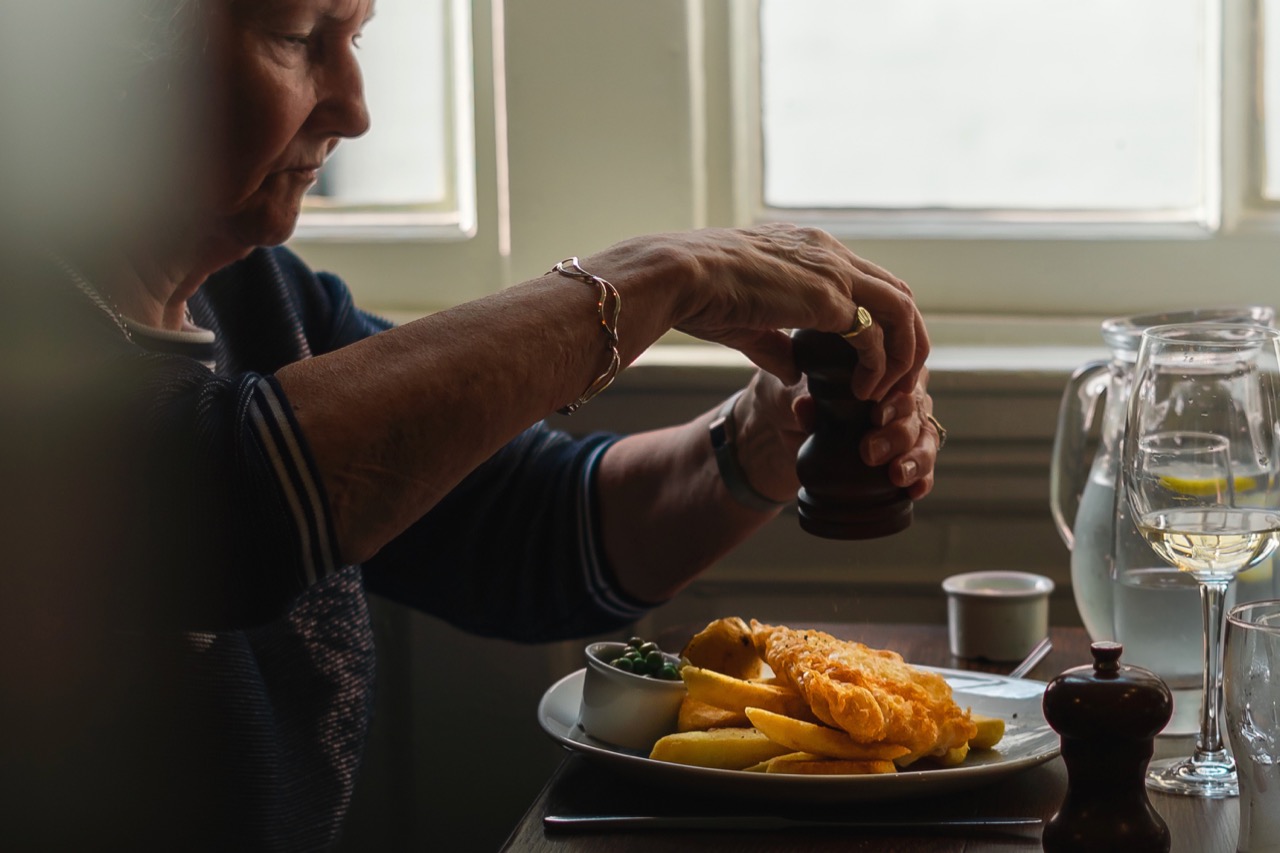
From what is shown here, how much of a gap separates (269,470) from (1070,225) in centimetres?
129

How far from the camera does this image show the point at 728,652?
0.92 m

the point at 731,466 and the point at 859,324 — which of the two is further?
the point at 731,466

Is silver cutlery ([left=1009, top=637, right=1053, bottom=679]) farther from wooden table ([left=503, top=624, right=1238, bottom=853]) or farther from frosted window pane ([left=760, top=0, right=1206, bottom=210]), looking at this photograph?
frosted window pane ([left=760, top=0, right=1206, bottom=210])

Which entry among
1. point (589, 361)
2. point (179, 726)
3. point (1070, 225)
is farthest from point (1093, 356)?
point (179, 726)

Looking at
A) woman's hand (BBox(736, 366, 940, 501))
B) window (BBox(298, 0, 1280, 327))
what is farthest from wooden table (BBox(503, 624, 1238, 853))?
window (BBox(298, 0, 1280, 327))

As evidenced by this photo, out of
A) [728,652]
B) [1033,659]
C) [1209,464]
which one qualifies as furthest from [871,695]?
[1033,659]

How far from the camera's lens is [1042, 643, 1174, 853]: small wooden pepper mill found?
68 cm

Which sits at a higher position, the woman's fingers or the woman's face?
the woman's face

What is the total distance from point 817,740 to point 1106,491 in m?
0.38

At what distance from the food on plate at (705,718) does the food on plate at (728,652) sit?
41 mm

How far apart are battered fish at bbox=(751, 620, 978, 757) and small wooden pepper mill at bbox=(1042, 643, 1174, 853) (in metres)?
0.12

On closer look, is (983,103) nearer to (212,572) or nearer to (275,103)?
(275,103)

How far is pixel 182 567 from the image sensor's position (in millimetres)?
881


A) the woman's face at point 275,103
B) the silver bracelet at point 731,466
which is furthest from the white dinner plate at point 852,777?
the woman's face at point 275,103
